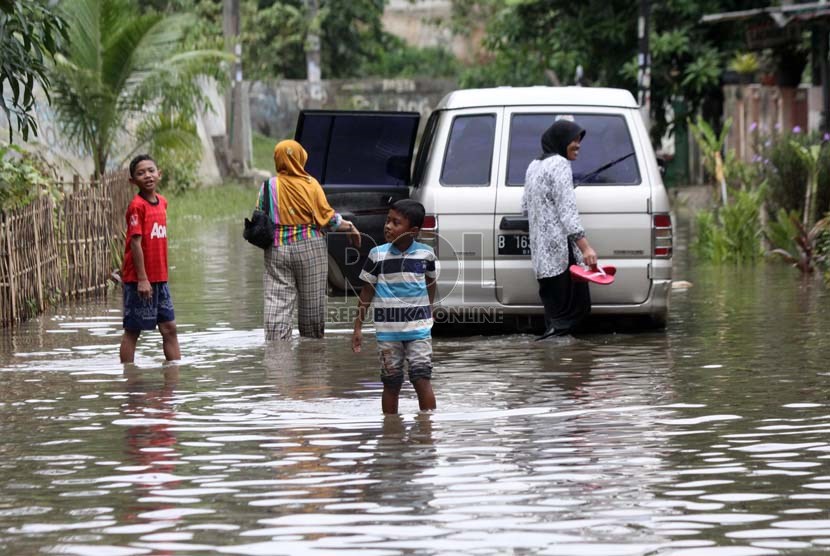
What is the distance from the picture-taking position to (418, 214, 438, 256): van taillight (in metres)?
12.6

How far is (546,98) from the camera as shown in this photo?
42.9 ft

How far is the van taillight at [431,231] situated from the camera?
1261cm

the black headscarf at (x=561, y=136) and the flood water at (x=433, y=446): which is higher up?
the black headscarf at (x=561, y=136)

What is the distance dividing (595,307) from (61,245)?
619 centimetres

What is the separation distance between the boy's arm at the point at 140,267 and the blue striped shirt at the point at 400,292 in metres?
2.70

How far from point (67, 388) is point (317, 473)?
349 cm

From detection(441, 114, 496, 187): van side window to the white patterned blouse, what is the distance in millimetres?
497

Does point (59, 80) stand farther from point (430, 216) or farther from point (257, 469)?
point (257, 469)

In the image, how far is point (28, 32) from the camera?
1070cm

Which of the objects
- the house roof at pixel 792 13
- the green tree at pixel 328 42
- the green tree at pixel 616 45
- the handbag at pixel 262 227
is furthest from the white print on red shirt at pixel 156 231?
the green tree at pixel 328 42

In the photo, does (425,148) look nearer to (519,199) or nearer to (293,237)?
(519,199)

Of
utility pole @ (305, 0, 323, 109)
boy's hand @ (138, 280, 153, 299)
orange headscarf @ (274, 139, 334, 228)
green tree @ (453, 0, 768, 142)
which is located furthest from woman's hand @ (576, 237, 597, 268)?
utility pole @ (305, 0, 323, 109)

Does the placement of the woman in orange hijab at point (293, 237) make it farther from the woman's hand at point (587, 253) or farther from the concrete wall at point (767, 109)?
the concrete wall at point (767, 109)

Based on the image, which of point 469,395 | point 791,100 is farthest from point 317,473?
point 791,100
